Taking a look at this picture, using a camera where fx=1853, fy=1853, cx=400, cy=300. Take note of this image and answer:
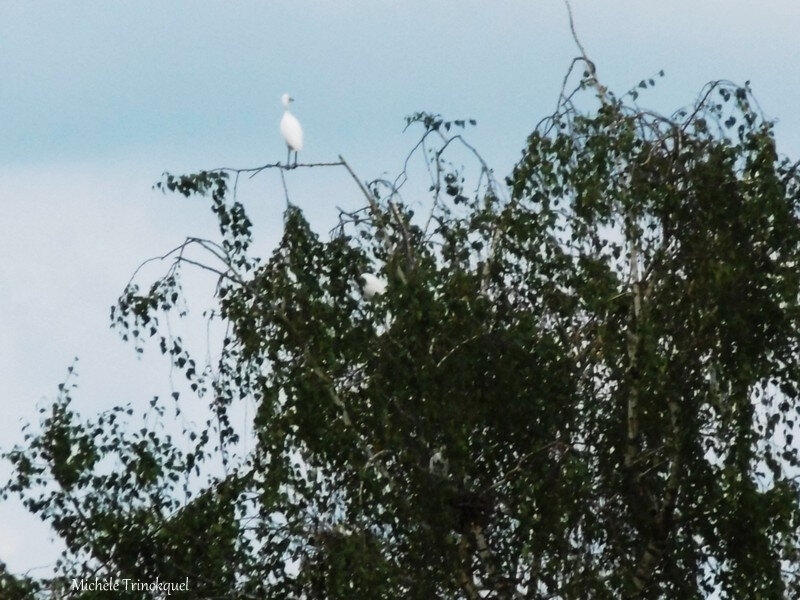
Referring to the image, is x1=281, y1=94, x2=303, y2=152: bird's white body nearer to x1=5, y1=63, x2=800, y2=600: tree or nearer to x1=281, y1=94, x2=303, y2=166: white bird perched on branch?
x1=281, y1=94, x2=303, y2=166: white bird perched on branch

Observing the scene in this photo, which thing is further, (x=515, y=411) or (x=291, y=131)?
(x=291, y=131)

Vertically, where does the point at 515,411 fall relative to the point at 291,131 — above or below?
below

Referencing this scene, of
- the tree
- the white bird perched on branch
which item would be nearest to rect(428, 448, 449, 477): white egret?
the tree

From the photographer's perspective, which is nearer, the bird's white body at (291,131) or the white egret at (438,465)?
the white egret at (438,465)

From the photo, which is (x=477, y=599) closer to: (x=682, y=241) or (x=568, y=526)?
(x=568, y=526)

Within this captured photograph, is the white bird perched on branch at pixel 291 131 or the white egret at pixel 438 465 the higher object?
the white bird perched on branch at pixel 291 131

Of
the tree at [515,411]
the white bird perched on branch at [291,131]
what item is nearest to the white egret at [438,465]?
the tree at [515,411]

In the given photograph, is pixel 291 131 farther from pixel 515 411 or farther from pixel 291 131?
pixel 515 411

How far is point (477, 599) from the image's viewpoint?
13039mm

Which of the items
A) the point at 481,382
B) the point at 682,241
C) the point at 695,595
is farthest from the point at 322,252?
the point at 695,595

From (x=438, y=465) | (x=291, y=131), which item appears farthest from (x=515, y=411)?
(x=291, y=131)

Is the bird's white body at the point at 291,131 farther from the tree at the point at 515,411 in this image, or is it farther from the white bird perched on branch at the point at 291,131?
the tree at the point at 515,411

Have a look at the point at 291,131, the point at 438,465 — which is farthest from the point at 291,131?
the point at 438,465

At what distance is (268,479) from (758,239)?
386 cm
